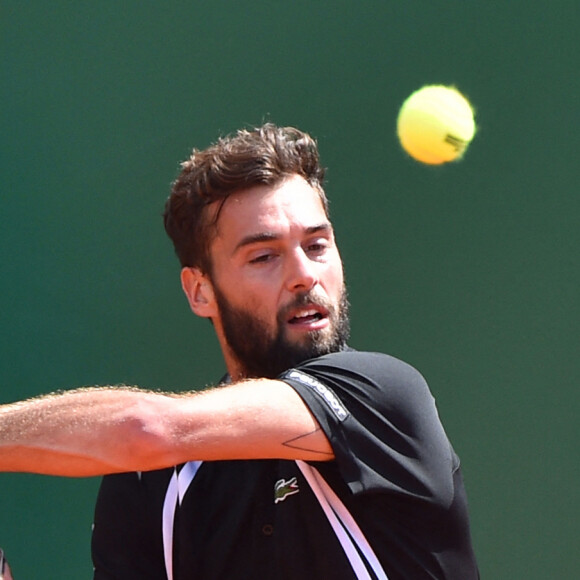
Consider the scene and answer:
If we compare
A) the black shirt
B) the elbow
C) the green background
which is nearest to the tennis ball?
Result: the green background

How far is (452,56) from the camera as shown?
107 inches

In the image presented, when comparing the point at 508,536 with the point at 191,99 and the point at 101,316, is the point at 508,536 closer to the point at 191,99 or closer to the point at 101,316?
the point at 101,316

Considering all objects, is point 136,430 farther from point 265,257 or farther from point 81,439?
point 265,257

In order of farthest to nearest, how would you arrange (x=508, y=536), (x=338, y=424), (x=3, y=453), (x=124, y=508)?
(x=508, y=536), (x=124, y=508), (x=338, y=424), (x=3, y=453)

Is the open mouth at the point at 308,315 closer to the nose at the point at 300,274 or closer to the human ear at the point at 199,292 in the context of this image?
the nose at the point at 300,274

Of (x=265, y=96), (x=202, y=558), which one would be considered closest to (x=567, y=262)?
(x=265, y=96)

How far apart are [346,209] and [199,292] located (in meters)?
0.57

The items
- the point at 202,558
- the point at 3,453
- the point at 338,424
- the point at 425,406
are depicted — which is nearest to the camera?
the point at 3,453

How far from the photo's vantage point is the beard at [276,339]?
2.04m

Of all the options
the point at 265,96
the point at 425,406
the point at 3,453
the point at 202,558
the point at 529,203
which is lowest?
the point at 202,558

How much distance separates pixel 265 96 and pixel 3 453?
1.58 meters

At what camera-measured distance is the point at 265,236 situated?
212cm

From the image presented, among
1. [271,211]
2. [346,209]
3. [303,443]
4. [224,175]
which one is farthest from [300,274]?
[346,209]

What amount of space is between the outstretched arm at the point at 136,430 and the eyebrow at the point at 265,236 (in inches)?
24.7
